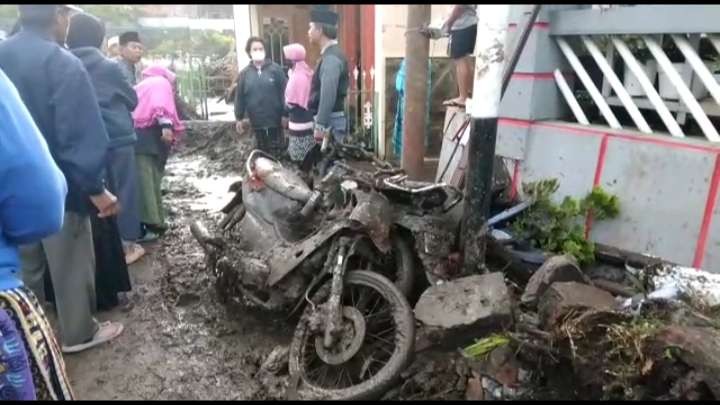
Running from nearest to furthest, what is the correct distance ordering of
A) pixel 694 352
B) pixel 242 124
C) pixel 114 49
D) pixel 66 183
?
1. pixel 694 352
2. pixel 66 183
3. pixel 114 49
4. pixel 242 124

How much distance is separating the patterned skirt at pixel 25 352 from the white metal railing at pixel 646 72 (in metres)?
3.71

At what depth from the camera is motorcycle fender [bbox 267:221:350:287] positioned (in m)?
3.33

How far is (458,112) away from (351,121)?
4.50 m

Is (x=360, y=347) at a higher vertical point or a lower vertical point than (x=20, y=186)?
lower

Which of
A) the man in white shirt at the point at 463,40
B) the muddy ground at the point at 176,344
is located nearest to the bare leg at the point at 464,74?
the man in white shirt at the point at 463,40

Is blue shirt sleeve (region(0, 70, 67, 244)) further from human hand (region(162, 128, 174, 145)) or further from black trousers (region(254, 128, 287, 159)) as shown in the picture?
black trousers (region(254, 128, 287, 159))

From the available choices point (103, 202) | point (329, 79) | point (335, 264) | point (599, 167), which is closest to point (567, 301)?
point (335, 264)

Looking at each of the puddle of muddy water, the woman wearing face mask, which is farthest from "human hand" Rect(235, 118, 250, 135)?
the puddle of muddy water

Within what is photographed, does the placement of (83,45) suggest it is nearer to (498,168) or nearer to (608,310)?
(498,168)

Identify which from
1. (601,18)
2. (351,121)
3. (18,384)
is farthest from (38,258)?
(351,121)

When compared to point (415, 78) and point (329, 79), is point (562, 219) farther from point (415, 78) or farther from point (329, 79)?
point (329, 79)

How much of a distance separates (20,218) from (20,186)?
126mm

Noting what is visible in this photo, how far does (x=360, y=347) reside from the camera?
2.92 metres

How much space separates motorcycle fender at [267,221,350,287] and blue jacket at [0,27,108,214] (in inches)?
48.3
